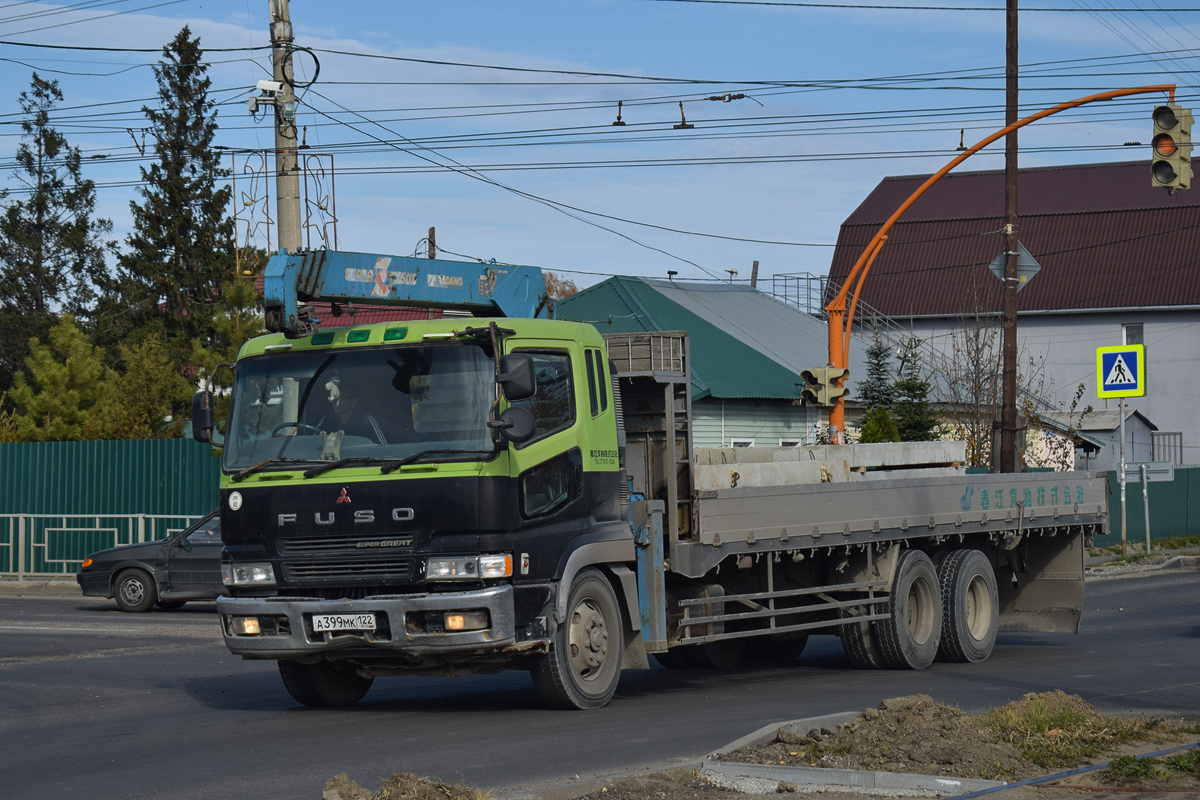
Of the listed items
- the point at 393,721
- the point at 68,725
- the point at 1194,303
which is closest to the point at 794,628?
the point at 393,721

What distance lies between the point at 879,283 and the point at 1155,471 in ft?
84.3

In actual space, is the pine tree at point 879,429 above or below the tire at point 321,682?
above

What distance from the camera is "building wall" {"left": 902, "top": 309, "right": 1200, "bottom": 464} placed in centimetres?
5359

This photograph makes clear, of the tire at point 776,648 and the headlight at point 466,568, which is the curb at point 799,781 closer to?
the headlight at point 466,568

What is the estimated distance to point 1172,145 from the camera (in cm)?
1648

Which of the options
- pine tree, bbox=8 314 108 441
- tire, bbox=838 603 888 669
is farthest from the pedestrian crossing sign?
pine tree, bbox=8 314 108 441

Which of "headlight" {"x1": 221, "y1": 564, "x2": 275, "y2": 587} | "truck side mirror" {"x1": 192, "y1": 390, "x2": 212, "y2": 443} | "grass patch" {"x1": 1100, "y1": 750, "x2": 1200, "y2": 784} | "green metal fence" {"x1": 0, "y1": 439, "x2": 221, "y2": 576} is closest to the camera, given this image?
"grass patch" {"x1": 1100, "y1": 750, "x2": 1200, "y2": 784}

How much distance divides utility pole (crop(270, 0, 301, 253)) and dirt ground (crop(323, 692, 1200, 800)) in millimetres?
10908

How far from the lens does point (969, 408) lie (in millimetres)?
36125

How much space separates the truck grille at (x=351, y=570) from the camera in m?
9.34

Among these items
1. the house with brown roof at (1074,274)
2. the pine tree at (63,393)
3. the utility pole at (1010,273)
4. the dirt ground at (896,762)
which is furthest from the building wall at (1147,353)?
the dirt ground at (896,762)

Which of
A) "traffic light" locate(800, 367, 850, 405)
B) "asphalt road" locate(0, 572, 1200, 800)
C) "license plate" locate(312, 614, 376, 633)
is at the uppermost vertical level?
"traffic light" locate(800, 367, 850, 405)

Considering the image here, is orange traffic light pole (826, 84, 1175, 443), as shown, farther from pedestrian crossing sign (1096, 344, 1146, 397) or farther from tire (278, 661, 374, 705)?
tire (278, 661, 374, 705)

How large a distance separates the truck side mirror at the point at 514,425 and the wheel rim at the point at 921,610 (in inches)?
220
